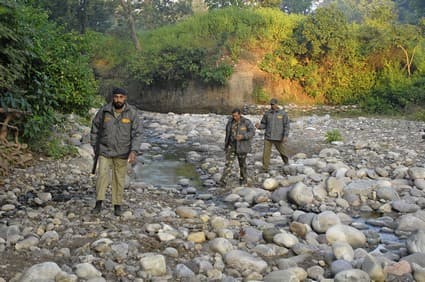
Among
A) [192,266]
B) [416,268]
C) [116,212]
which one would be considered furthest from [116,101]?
[416,268]

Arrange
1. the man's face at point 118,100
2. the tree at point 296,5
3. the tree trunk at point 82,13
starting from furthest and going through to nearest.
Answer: the tree at point 296,5 → the tree trunk at point 82,13 → the man's face at point 118,100

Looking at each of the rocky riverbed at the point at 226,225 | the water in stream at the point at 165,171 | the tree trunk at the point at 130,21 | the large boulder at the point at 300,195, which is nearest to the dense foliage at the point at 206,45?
the tree trunk at the point at 130,21

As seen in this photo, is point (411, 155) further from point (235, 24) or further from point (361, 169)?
point (235, 24)

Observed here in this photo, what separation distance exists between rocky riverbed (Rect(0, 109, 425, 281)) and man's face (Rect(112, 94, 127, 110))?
56.2 inches

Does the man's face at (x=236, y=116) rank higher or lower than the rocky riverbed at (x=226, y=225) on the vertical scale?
higher

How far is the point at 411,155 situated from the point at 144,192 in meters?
6.39

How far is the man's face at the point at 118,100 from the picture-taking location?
5.97m

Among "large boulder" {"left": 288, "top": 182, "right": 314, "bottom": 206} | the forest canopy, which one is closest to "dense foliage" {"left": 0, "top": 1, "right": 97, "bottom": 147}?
"large boulder" {"left": 288, "top": 182, "right": 314, "bottom": 206}

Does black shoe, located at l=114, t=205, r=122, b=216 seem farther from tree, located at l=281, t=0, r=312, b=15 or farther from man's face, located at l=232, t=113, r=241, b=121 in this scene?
tree, located at l=281, t=0, r=312, b=15

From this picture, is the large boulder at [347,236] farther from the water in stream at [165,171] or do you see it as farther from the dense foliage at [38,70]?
the dense foliage at [38,70]

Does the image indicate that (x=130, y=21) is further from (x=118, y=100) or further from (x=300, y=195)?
(x=118, y=100)

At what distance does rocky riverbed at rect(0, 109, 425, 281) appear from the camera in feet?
15.5

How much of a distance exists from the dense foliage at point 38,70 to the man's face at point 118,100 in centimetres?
154

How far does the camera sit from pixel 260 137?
1424cm
